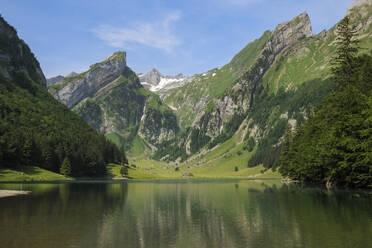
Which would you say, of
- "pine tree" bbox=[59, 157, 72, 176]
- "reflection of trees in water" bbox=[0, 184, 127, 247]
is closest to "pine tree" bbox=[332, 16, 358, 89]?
"reflection of trees in water" bbox=[0, 184, 127, 247]

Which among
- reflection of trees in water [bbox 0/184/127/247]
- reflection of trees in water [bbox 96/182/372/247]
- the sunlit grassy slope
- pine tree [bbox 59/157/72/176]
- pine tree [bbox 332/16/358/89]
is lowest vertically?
reflection of trees in water [bbox 96/182/372/247]

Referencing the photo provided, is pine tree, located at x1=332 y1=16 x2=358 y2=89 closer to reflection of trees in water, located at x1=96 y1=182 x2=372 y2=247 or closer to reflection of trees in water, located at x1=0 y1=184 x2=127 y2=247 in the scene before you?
reflection of trees in water, located at x1=96 y1=182 x2=372 y2=247

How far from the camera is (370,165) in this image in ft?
216

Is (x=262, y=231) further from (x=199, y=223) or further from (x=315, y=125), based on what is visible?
(x=315, y=125)

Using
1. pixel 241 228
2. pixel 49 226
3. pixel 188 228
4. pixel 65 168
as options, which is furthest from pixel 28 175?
pixel 241 228

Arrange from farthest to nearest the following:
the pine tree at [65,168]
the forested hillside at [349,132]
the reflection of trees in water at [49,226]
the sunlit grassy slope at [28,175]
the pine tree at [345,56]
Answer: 1. the pine tree at [65,168]
2. the sunlit grassy slope at [28,175]
3. the pine tree at [345,56]
4. the forested hillside at [349,132]
5. the reflection of trees in water at [49,226]

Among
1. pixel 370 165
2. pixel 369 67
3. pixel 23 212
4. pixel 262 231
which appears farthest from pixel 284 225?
Result: pixel 369 67

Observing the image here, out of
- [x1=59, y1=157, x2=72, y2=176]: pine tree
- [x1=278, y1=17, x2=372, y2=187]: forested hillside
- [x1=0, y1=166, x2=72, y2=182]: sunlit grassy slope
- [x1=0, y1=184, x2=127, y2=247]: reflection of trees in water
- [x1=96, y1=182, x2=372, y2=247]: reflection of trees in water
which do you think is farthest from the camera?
[x1=59, y1=157, x2=72, y2=176]: pine tree

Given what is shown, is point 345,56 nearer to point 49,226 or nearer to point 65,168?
point 49,226

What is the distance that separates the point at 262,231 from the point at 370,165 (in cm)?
4166

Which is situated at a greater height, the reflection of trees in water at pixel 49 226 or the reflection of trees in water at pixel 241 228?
the reflection of trees in water at pixel 49 226

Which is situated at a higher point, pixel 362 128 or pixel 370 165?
pixel 362 128

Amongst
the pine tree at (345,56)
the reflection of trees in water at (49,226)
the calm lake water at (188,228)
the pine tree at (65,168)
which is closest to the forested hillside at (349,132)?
the pine tree at (345,56)

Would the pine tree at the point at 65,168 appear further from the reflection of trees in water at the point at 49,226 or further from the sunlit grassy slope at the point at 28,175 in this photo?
the reflection of trees in water at the point at 49,226
